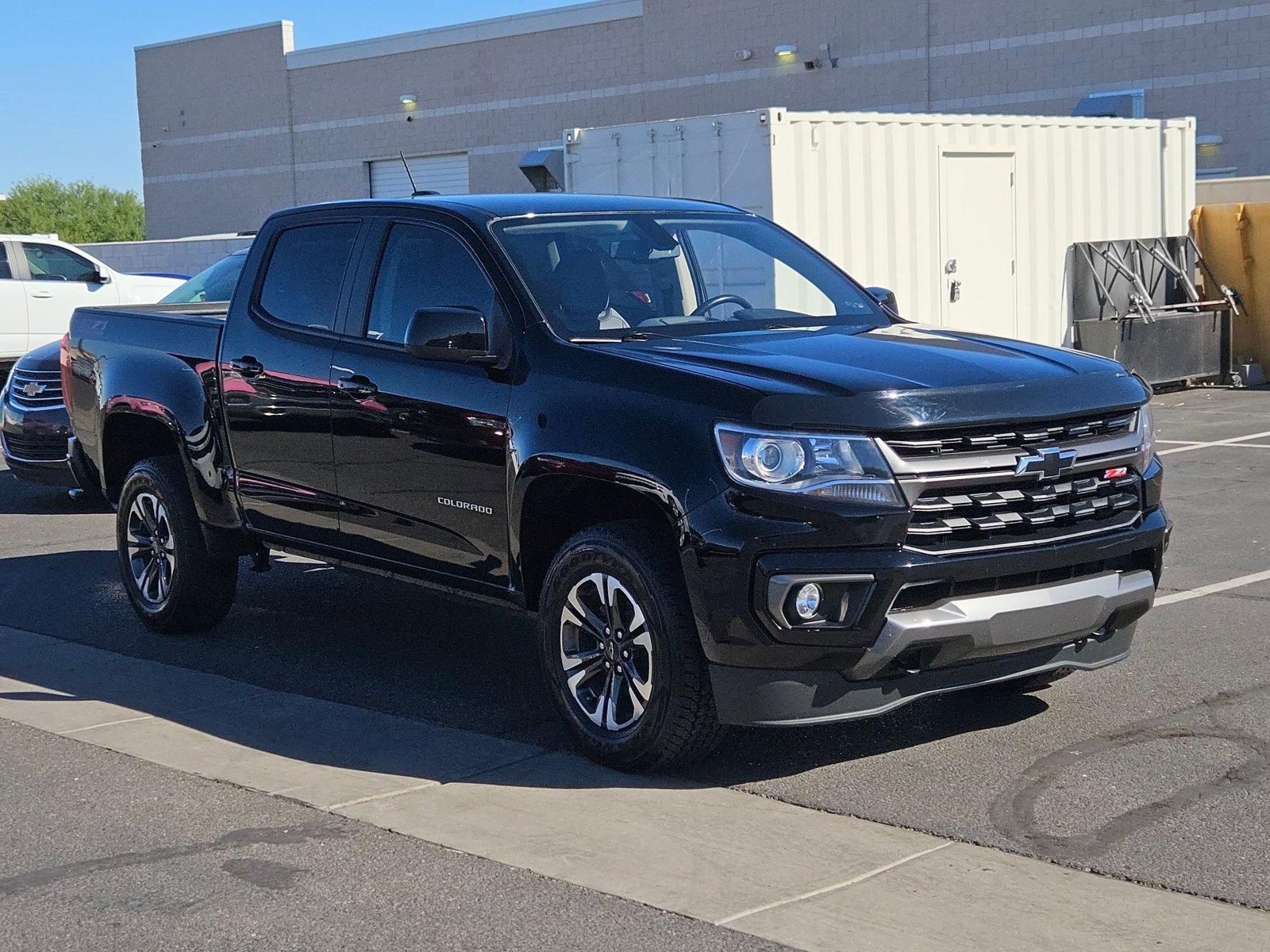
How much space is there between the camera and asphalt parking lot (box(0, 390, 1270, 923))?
4.75 meters

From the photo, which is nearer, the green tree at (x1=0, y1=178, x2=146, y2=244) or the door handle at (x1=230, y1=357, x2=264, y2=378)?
the door handle at (x1=230, y1=357, x2=264, y2=378)

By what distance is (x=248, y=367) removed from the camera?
6996 mm

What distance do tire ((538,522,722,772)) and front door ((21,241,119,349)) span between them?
54.6 ft

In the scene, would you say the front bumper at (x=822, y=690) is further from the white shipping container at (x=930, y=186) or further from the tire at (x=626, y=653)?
the white shipping container at (x=930, y=186)

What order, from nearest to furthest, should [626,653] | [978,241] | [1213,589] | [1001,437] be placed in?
[1001,437], [626,653], [1213,589], [978,241]

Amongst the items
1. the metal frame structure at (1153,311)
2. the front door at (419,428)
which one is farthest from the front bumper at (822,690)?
the metal frame structure at (1153,311)

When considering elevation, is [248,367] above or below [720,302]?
below

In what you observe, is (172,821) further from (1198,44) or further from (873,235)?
(1198,44)

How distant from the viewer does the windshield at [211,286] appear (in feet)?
Result: 41.6

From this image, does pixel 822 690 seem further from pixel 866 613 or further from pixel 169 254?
pixel 169 254

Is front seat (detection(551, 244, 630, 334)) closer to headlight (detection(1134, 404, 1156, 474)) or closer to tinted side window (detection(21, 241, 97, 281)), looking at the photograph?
headlight (detection(1134, 404, 1156, 474))

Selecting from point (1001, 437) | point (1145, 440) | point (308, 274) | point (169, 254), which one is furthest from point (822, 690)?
point (169, 254)

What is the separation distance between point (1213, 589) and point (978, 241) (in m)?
9.05

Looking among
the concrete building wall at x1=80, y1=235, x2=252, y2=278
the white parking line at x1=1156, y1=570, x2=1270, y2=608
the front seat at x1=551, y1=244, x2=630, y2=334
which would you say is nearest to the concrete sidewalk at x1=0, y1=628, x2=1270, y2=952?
the front seat at x1=551, y1=244, x2=630, y2=334
